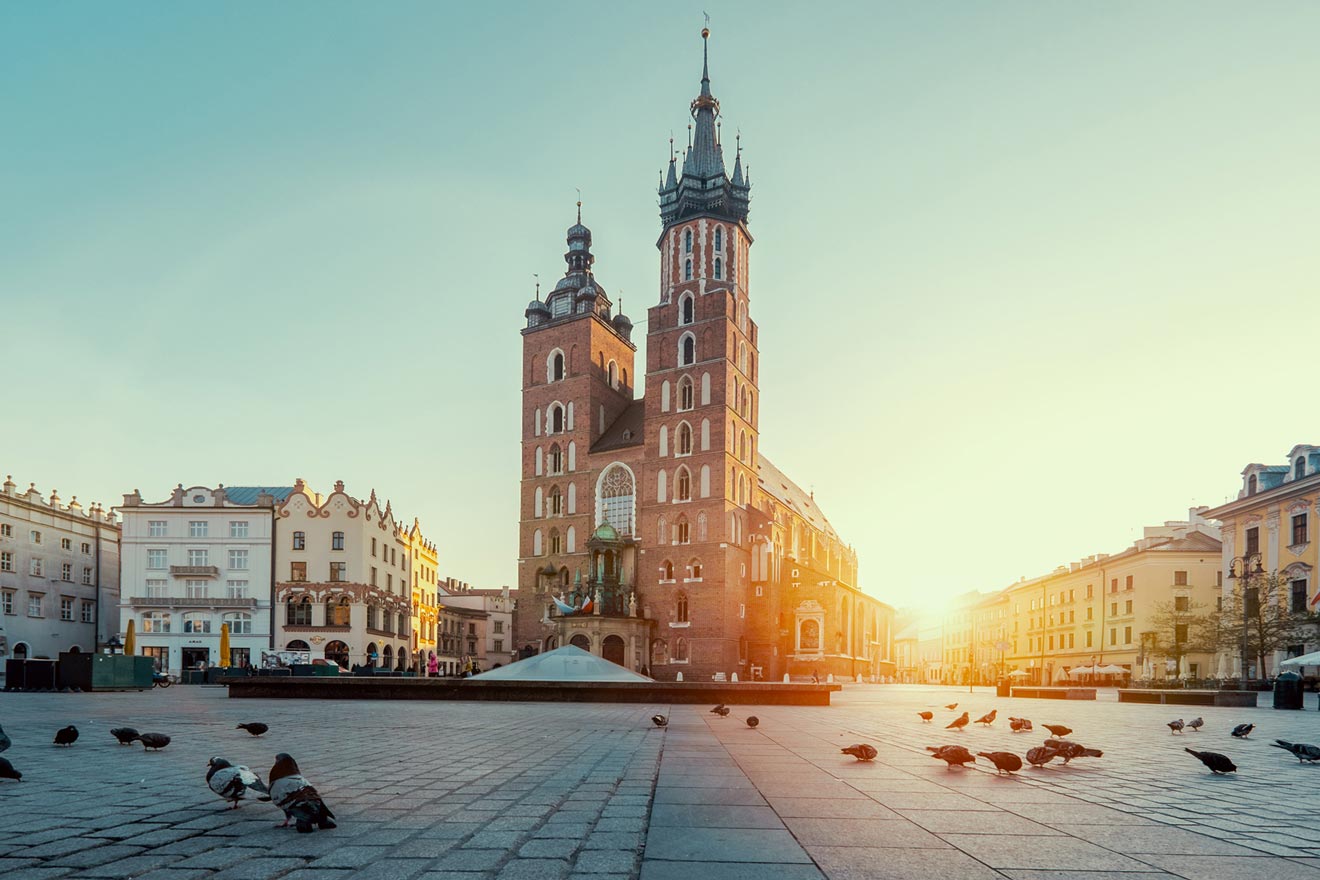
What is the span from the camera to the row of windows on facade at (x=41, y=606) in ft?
172

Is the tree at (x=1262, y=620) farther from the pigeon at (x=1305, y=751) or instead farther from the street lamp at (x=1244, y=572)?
the pigeon at (x=1305, y=751)

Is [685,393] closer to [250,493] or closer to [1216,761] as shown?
[250,493]

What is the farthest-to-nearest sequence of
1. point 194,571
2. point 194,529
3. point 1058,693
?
point 194,529 → point 194,571 → point 1058,693

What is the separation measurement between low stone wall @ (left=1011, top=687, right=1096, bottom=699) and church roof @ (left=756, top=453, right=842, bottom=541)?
3208 centimetres

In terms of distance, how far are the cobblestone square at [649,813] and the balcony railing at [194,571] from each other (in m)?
51.2

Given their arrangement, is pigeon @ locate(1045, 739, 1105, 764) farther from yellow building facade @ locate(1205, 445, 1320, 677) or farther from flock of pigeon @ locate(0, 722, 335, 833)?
yellow building facade @ locate(1205, 445, 1320, 677)

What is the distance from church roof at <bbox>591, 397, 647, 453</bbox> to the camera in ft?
209

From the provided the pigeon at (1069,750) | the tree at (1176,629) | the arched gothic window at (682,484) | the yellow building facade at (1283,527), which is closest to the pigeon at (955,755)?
the pigeon at (1069,750)

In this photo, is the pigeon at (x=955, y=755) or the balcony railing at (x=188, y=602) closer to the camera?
the pigeon at (x=955, y=755)

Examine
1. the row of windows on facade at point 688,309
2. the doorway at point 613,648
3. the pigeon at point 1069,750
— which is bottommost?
the doorway at point 613,648

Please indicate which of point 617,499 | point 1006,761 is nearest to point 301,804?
point 1006,761

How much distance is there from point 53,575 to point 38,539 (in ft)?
9.10

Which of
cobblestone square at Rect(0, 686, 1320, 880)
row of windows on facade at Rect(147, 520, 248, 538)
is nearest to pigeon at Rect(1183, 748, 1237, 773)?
cobblestone square at Rect(0, 686, 1320, 880)

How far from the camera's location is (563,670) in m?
24.5
